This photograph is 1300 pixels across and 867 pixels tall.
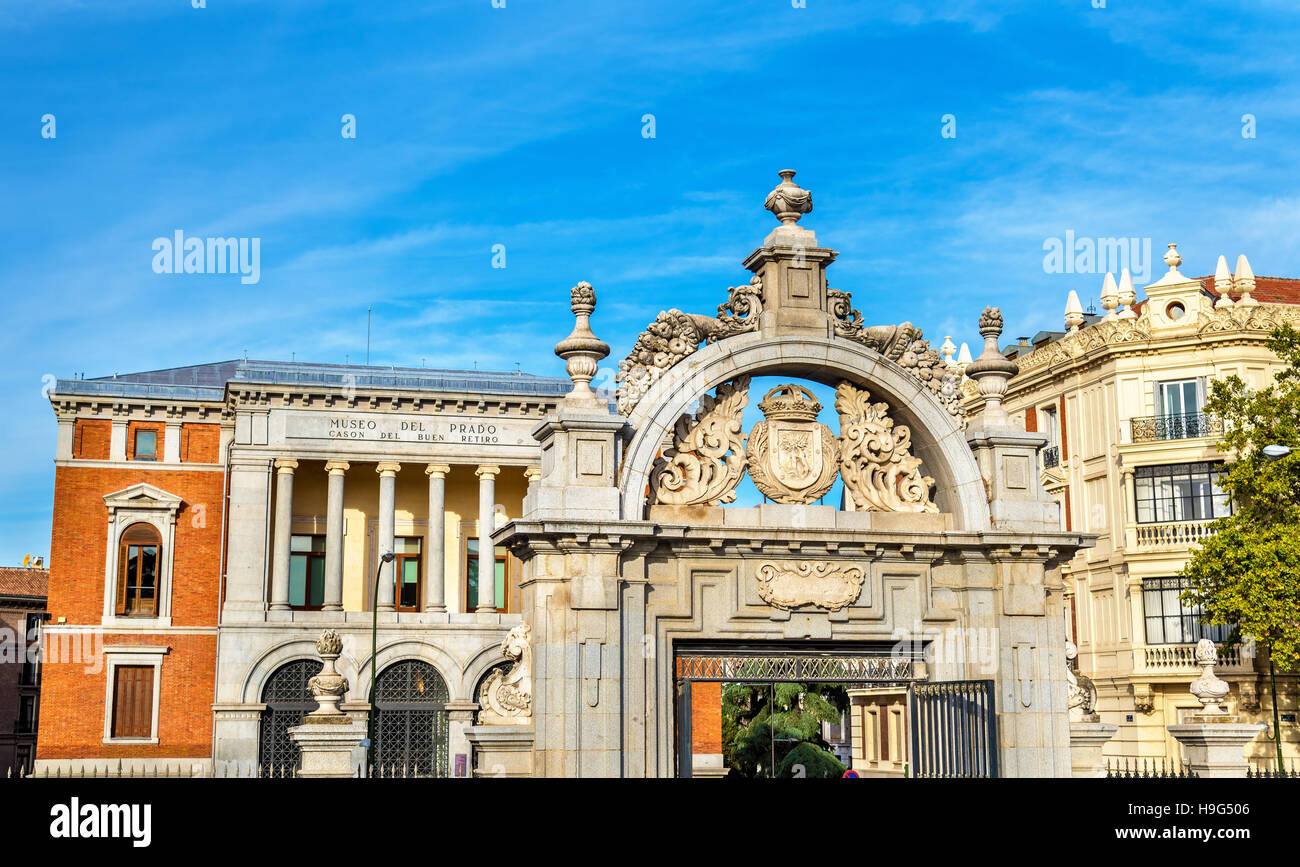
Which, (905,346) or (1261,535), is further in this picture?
(1261,535)

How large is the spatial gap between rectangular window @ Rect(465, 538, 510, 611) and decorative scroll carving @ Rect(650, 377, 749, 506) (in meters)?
40.0

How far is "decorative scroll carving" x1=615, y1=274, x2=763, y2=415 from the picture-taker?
17625mm

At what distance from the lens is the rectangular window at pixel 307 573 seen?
55.8 meters

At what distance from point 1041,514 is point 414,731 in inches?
1521

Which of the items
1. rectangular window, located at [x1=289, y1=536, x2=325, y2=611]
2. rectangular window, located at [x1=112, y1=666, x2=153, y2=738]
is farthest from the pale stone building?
rectangular window, located at [x1=112, y1=666, x2=153, y2=738]

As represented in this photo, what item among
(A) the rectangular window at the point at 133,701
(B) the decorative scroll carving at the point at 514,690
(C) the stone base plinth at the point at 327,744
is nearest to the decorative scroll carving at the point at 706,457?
(B) the decorative scroll carving at the point at 514,690

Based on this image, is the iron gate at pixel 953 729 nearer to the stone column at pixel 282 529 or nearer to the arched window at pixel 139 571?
the stone column at pixel 282 529

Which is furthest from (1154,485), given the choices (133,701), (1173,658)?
(133,701)

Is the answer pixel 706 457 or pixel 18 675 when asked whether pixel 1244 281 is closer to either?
pixel 706 457

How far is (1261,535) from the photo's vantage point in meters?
38.7

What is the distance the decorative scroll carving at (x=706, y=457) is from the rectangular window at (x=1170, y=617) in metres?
31.0

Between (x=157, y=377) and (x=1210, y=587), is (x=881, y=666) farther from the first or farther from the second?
(x=157, y=377)

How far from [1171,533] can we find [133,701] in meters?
36.9

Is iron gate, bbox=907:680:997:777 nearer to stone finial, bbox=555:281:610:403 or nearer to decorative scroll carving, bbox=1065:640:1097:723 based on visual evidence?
decorative scroll carving, bbox=1065:640:1097:723
